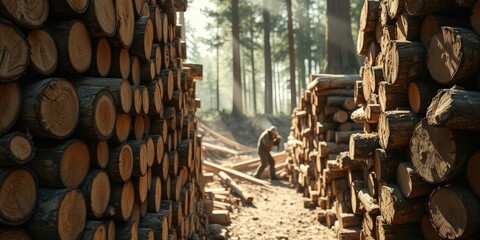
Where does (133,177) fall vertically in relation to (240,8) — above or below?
below

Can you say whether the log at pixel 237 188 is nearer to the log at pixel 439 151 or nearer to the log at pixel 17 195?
the log at pixel 439 151

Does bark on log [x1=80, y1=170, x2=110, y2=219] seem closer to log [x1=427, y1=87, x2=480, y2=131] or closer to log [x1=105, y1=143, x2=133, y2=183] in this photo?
log [x1=105, y1=143, x2=133, y2=183]

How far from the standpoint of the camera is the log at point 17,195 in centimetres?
155

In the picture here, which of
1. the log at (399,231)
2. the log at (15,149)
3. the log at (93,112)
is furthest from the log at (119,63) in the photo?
the log at (399,231)

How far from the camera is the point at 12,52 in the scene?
1.57 meters

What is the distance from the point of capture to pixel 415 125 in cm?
294

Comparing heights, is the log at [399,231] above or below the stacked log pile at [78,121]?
below

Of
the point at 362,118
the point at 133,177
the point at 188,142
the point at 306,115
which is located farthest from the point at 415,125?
the point at 306,115

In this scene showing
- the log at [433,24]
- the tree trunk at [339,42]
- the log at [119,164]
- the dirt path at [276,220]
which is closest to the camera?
the log at [119,164]

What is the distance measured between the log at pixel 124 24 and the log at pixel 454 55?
2206 mm

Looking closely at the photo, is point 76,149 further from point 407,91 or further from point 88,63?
point 407,91

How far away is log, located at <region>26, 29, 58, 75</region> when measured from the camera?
5.70 feet

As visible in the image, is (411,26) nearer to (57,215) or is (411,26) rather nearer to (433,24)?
(433,24)

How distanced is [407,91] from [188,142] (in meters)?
2.94
